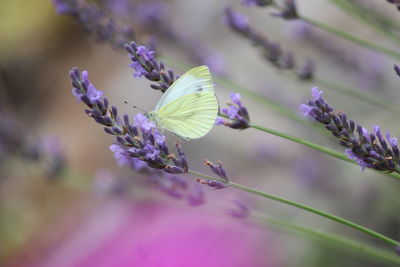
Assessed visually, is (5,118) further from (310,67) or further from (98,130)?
(98,130)

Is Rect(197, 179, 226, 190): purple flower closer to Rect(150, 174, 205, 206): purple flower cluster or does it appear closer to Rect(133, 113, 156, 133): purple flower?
Rect(133, 113, 156, 133): purple flower

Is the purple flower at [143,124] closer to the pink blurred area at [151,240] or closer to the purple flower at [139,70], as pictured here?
the purple flower at [139,70]

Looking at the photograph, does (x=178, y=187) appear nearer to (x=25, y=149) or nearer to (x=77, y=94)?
(x=77, y=94)

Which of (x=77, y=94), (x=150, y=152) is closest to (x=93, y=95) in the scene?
(x=77, y=94)

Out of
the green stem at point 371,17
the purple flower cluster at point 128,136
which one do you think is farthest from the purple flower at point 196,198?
the green stem at point 371,17

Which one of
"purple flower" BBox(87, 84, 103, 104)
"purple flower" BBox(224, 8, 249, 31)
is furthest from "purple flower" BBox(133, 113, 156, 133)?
"purple flower" BBox(224, 8, 249, 31)

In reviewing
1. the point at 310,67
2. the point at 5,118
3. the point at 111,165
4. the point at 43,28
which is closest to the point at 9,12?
the point at 43,28
